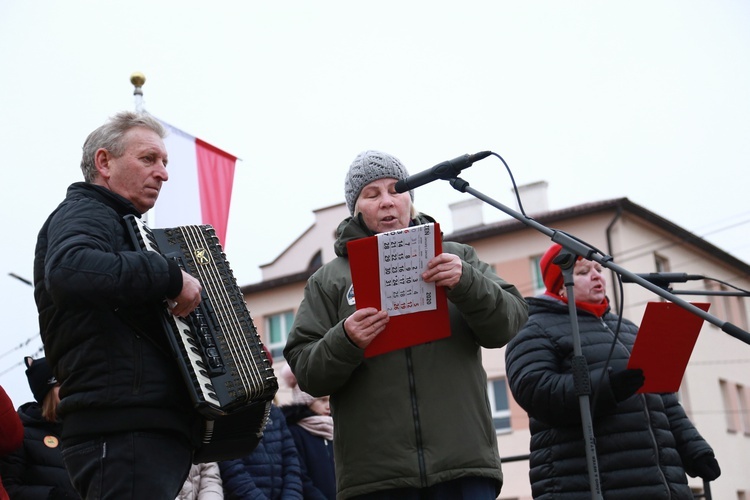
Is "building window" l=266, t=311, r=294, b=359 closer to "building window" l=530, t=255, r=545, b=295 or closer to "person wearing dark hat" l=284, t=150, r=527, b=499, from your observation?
"building window" l=530, t=255, r=545, b=295

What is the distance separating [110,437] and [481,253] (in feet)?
108

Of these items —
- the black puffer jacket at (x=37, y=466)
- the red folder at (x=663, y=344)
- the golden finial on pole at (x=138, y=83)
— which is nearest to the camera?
the red folder at (x=663, y=344)

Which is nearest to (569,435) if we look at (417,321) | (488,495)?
(488,495)

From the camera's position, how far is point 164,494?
140 inches

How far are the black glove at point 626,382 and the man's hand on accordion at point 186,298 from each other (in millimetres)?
2239

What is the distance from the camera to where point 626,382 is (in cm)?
484

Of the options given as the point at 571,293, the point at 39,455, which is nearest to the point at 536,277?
the point at 39,455

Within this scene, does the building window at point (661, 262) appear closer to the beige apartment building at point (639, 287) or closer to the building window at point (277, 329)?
the beige apartment building at point (639, 287)

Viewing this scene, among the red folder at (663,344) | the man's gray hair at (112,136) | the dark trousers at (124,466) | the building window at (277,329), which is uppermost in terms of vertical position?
the building window at (277,329)

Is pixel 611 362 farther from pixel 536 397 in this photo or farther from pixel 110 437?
pixel 110 437

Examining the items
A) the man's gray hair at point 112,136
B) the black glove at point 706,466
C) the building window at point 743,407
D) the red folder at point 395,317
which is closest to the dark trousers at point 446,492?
the red folder at point 395,317

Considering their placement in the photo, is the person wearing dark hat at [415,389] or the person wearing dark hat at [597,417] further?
the person wearing dark hat at [597,417]

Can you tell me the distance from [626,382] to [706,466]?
0.91 metres

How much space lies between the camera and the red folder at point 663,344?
15.8 ft
